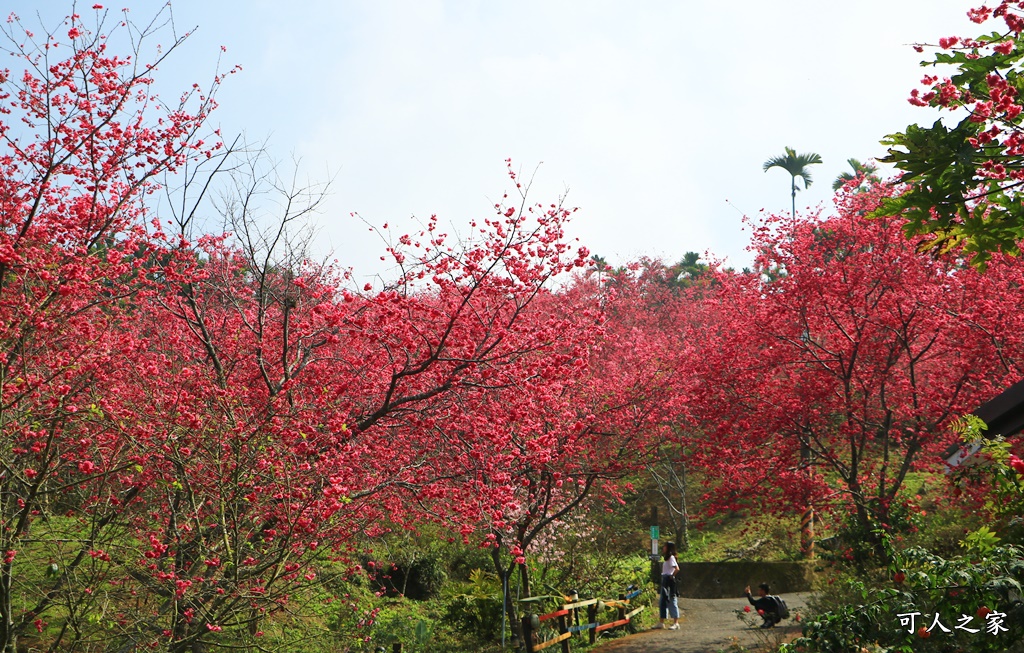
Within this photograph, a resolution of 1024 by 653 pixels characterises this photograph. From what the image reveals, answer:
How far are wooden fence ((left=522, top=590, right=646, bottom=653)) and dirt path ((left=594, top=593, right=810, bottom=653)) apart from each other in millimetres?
449

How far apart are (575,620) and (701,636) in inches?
92.3

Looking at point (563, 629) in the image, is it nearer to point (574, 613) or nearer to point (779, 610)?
point (574, 613)

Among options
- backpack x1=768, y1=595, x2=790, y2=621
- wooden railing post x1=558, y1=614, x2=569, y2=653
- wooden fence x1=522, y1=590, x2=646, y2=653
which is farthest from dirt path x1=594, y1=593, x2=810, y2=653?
wooden railing post x1=558, y1=614, x2=569, y2=653

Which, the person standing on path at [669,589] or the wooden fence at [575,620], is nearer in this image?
the wooden fence at [575,620]

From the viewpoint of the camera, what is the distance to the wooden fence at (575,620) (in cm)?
1279

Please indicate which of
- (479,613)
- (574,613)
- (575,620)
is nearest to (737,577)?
(574,613)

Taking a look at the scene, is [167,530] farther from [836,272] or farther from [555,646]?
[836,272]

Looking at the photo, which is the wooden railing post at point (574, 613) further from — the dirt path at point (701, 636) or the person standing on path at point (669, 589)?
the person standing on path at point (669, 589)

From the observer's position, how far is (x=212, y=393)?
28.4 ft

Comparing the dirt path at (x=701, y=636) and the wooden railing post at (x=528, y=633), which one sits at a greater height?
the wooden railing post at (x=528, y=633)

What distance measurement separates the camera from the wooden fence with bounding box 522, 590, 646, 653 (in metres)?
12.8

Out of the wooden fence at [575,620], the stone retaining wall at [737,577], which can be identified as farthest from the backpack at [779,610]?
the stone retaining wall at [737,577]

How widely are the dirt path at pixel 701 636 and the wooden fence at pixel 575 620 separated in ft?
1.47

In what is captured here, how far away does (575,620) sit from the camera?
1508 cm
